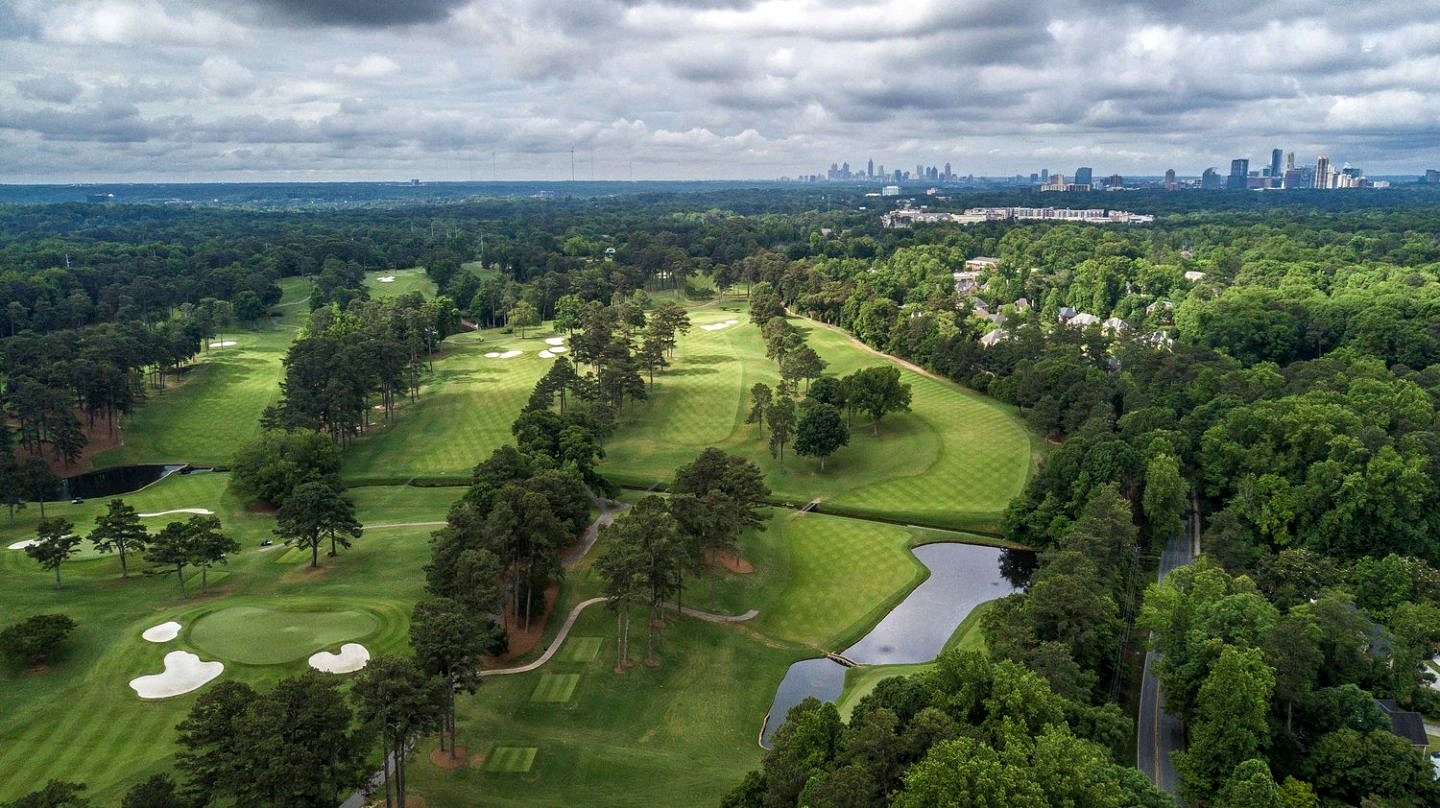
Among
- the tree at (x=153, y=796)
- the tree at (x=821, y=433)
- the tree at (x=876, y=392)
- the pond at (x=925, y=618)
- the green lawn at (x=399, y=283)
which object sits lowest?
the pond at (x=925, y=618)

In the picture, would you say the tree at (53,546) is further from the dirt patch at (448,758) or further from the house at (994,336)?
the house at (994,336)

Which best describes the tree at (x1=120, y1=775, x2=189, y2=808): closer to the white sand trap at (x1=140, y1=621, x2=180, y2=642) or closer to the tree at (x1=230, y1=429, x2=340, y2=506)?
the white sand trap at (x1=140, y1=621, x2=180, y2=642)

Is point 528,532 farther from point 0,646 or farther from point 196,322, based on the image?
point 196,322

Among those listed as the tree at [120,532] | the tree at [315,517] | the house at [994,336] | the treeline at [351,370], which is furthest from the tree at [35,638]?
the house at [994,336]

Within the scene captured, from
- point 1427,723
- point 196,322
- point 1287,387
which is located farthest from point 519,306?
point 1427,723

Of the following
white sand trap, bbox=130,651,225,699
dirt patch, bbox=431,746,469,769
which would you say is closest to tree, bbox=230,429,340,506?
white sand trap, bbox=130,651,225,699
